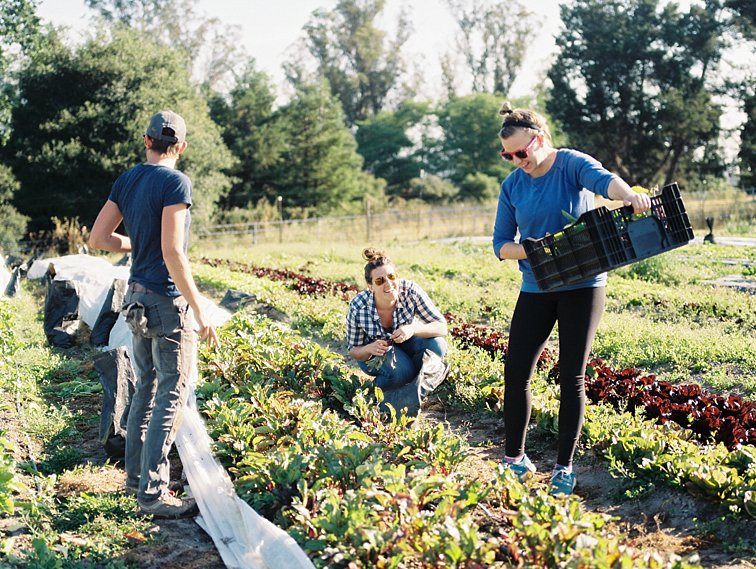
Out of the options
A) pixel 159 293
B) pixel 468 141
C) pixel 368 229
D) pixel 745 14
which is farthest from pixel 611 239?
pixel 468 141

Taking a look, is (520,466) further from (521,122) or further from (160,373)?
(160,373)

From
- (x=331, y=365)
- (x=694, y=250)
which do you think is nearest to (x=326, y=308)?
(x=331, y=365)

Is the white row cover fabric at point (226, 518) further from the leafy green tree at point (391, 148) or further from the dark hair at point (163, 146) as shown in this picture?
the leafy green tree at point (391, 148)

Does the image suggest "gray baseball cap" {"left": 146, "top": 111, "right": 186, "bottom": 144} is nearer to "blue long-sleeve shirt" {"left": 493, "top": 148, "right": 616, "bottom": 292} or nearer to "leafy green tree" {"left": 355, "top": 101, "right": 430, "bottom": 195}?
"blue long-sleeve shirt" {"left": 493, "top": 148, "right": 616, "bottom": 292}

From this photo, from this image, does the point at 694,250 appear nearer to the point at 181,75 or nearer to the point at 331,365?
the point at 331,365

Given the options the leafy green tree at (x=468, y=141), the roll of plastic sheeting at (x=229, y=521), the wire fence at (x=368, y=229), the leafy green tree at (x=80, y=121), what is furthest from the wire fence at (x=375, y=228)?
the roll of plastic sheeting at (x=229, y=521)

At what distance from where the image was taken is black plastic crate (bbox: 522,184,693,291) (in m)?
2.98

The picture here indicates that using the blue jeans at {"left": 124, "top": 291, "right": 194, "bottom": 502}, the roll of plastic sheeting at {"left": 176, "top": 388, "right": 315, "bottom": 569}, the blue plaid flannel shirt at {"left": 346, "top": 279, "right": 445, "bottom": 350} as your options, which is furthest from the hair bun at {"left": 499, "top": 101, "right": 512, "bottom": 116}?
the roll of plastic sheeting at {"left": 176, "top": 388, "right": 315, "bottom": 569}

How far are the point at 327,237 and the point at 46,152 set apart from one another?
9.34 m

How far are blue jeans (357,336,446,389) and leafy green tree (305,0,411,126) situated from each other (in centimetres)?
3964

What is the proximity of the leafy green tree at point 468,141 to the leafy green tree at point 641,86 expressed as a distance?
642 centimetres

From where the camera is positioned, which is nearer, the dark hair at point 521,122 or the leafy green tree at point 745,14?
the dark hair at point 521,122

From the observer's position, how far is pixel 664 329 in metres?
6.61

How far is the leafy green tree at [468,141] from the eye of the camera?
41.5 metres
